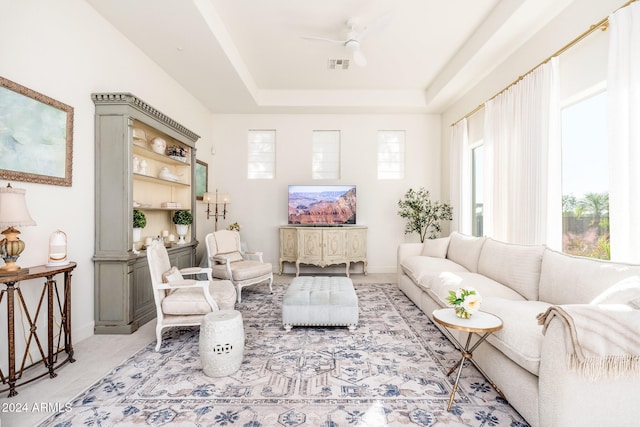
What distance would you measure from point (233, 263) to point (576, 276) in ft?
13.5

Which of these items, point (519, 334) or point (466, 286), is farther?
point (466, 286)

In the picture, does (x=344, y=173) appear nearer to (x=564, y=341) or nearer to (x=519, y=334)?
(x=519, y=334)

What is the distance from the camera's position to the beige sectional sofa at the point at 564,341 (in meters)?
1.51

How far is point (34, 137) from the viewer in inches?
94.7

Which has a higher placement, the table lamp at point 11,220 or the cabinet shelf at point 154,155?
the cabinet shelf at point 154,155

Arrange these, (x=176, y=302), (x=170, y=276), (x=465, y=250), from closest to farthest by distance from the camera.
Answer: (x=176, y=302) → (x=170, y=276) → (x=465, y=250)

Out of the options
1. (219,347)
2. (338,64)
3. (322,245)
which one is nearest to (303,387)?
(219,347)

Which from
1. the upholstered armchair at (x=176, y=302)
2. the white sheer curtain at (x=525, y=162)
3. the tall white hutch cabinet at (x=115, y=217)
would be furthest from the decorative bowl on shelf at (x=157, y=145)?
the white sheer curtain at (x=525, y=162)

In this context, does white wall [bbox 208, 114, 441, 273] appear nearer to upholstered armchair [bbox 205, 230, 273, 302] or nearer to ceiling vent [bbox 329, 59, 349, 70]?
upholstered armchair [bbox 205, 230, 273, 302]

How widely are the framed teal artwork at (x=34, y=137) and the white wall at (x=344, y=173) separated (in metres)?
3.56

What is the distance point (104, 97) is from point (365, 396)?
367 centimetres

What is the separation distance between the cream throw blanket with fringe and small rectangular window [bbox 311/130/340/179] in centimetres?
506

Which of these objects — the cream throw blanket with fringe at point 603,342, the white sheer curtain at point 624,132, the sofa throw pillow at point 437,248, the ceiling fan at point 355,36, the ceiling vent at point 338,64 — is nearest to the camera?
the cream throw blanket with fringe at point 603,342

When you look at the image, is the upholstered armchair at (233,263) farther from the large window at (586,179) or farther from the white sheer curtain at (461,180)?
the large window at (586,179)
